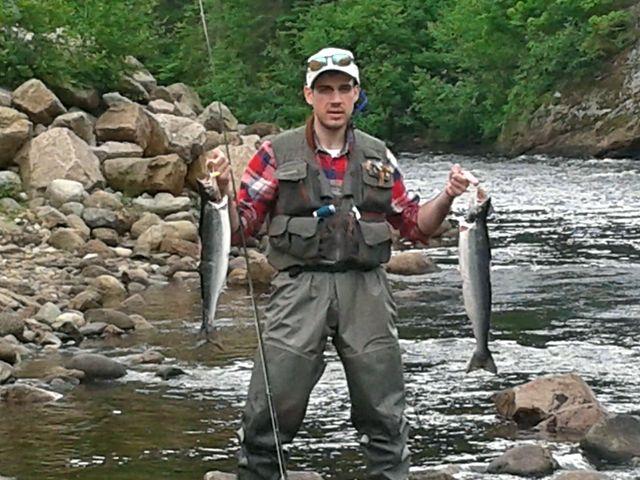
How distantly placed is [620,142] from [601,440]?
2509cm

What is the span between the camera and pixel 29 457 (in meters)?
8.16

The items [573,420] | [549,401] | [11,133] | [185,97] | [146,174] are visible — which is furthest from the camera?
[185,97]

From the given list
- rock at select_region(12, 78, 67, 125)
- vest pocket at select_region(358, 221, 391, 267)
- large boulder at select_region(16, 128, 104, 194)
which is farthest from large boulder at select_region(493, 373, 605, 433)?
rock at select_region(12, 78, 67, 125)

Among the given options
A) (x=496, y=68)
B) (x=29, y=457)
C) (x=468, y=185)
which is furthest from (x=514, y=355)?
(x=496, y=68)

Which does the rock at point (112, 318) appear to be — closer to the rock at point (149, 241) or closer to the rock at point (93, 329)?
the rock at point (93, 329)

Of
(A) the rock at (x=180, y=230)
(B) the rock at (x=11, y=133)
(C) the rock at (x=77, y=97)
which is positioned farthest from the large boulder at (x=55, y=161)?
(C) the rock at (x=77, y=97)

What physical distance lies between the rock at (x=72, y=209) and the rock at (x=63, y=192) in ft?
0.37

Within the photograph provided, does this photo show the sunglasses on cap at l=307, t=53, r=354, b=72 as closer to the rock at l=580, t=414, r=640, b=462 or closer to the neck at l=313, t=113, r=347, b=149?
the neck at l=313, t=113, r=347, b=149

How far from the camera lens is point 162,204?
61.4 ft

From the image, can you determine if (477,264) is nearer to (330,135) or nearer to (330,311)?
(330,311)

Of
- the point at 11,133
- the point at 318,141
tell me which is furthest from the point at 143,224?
the point at 318,141

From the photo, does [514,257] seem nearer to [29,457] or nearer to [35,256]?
[35,256]

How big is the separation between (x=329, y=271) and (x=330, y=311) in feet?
0.51

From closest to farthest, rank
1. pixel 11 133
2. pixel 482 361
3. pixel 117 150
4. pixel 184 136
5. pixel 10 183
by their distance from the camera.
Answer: pixel 482 361 < pixel 10 183 < pixel 11 133 < pixel 117 150 < pixel 184 136
